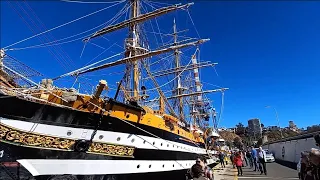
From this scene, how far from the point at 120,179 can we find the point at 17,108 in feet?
14.3

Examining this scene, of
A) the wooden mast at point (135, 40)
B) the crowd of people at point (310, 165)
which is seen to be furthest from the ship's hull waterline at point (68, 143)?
the wooden mast at point (135, 40)

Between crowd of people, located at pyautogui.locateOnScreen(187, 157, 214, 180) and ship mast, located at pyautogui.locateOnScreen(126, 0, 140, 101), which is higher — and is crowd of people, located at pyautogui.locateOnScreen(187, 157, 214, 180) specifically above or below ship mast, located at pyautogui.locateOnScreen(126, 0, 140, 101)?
below

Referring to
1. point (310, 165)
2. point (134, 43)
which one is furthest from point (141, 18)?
point (310, 165)

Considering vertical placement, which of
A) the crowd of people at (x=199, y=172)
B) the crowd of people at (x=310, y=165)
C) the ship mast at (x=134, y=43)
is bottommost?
the crowd of people at (x=199, y=172)

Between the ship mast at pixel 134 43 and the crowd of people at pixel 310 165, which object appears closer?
the crowd of people at pixel 310 165

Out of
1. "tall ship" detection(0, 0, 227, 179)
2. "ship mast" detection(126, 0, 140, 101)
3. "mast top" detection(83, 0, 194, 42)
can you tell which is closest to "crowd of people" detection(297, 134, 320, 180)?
"tall ship" detection(0, 0, 227, 179)

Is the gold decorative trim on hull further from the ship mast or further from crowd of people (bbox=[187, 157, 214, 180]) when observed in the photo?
the ship mast

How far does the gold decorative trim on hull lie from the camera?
8219 millimetres

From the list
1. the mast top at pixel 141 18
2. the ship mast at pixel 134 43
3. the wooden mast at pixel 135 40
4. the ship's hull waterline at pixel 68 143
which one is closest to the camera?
the ship's hull waterline at pixel 68 143

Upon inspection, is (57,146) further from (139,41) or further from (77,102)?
(139,41)

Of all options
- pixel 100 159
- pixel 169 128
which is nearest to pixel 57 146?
pixel 100 159

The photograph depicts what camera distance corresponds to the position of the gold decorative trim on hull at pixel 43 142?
324 inches

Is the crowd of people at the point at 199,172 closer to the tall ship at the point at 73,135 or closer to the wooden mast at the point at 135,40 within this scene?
the tall ship at the point at 73,135

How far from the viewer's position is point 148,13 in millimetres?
22531
